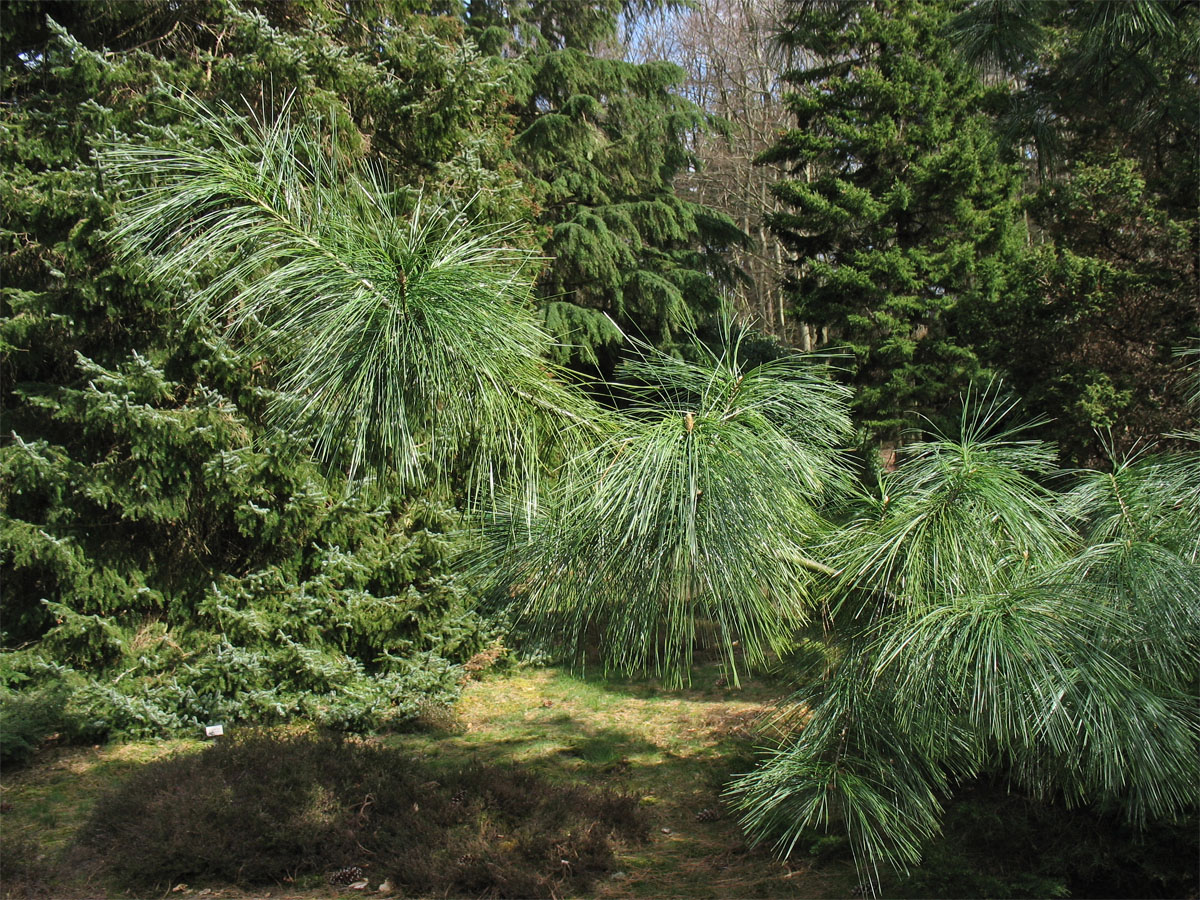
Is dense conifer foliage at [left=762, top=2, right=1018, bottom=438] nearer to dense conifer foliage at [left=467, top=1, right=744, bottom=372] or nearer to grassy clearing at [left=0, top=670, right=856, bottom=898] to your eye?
dense conifer foliage at [left=467, top=1, right=744, bottom=372]

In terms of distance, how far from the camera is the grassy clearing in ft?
11.9

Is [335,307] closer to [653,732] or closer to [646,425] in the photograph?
[646,425]

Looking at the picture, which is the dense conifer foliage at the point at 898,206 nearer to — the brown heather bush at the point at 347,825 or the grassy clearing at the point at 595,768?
the grassy clearing at the point at 595,768

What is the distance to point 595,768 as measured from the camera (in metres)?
5.19

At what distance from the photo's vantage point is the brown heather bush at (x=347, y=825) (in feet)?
11.9

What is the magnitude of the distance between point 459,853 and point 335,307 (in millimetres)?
2888

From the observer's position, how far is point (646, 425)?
6.24 feet

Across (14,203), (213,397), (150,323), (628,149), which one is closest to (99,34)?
(14,203)

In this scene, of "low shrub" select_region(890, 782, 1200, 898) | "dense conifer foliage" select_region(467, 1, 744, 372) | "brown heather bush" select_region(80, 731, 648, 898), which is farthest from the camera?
"dense conifer foliage" select_region(467, 1, 744, 372)

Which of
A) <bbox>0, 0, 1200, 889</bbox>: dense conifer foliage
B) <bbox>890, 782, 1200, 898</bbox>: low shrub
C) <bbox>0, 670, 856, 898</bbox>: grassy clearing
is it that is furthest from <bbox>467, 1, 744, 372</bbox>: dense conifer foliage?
<bbox>890, 782, 1200, 898</bbox>: low shrub

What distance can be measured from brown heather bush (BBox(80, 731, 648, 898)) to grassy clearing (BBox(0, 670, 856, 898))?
0.35ft

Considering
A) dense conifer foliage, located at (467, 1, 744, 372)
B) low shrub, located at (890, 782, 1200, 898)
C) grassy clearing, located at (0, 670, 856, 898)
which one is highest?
dense conifer foliage, located at (467, 1, 744, 372)

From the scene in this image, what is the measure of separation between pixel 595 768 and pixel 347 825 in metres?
1.68

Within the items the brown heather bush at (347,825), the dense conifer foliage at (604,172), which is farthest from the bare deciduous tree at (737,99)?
the brown heather bush at (347,825)
